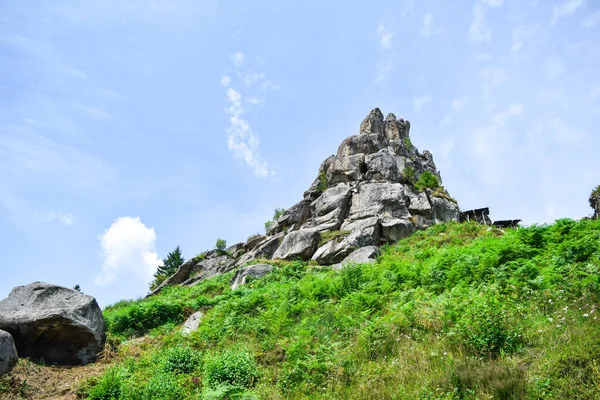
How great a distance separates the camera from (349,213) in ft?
121

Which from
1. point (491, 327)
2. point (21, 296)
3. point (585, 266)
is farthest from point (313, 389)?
point (21, 296)

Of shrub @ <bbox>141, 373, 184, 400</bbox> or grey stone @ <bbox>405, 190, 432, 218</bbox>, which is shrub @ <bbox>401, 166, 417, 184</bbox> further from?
shrub @ <bbox>141, 373, 184, 400</bbox>

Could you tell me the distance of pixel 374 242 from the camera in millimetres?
29906

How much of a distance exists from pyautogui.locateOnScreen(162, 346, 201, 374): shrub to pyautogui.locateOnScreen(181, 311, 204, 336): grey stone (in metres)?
2.73

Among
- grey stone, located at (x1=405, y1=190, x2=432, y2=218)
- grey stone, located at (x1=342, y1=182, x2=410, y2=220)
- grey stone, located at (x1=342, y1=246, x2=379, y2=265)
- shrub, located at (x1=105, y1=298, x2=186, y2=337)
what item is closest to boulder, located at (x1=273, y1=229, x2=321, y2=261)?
grey stone, located at (x1=342, y1=246, x2=379, y2=265)

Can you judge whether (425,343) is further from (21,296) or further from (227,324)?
(21,296)

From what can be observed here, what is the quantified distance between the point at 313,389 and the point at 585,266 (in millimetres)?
6538

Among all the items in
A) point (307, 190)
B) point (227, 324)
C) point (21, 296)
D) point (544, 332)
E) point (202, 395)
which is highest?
point (307, 190)

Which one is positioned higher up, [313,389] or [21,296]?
[21,296]

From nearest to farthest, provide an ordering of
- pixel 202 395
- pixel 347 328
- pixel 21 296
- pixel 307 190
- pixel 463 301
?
pixel 202 395, pixel 463 301, pixel 347 328, pixel 21 296, pixel 307 190

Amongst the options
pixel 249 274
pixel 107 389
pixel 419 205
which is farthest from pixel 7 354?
pixel 419 205

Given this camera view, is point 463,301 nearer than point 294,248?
Yes

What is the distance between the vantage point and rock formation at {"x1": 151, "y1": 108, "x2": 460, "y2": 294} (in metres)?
30.4

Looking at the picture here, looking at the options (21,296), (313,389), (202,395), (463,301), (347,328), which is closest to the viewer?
(313,389)
